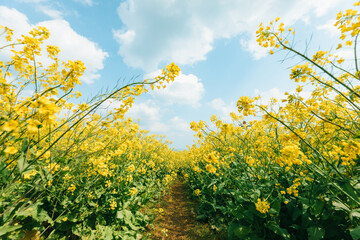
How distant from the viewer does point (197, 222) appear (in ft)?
14.2

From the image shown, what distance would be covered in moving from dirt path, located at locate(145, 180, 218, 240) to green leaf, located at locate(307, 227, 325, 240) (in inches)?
85.5

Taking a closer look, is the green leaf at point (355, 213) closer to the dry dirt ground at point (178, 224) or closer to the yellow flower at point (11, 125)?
the dry dirt ground at point (178, 224)

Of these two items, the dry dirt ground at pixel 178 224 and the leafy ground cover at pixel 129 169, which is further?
the dry dirt ground at pixel 178 224

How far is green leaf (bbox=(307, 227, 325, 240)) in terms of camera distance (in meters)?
1.80

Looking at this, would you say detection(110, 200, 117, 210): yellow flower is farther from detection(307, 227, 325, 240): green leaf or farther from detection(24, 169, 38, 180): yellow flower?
Result: detection(307, 227, 325, 240): green leaf

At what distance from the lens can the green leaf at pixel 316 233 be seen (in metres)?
1.80

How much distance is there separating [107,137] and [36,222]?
185 centimetres

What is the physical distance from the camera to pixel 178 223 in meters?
4.41

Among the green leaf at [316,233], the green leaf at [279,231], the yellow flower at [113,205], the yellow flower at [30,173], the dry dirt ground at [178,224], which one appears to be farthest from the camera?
the dry dirt ground at [178,224]

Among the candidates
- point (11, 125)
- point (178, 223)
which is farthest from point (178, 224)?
point (11, 125)

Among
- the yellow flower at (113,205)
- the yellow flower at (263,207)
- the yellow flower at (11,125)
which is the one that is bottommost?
the yellow flower at (11,125)

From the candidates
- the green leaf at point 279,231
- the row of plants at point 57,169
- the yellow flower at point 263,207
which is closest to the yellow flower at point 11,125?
the row of plants at point 57,169

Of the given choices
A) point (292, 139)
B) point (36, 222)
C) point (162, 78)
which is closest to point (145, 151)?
point (36, 222)

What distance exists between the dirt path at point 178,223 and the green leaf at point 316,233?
85.5 inches
